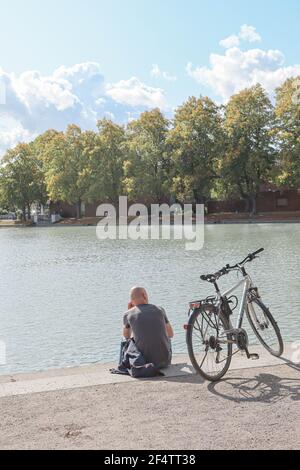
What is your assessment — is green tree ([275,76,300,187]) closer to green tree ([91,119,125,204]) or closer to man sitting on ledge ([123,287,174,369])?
green tree ([91,119,125,204])

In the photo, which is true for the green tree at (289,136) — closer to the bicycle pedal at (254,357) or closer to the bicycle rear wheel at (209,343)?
the bicycle pedal at (254,357)

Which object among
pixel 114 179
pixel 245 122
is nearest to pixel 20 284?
pixel 245 122

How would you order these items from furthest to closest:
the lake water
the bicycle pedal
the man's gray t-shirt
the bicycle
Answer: the lake water < the bicycle pedal < the man's gray t-shirt < the bicycle

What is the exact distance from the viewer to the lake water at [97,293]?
10539 millimetres

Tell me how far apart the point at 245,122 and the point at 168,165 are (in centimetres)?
1237

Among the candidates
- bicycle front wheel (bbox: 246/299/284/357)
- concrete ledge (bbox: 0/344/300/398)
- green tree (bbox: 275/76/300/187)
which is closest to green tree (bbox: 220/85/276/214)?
green tree (bbox: 275/76/300/187)

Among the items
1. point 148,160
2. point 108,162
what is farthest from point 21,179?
point 148,160

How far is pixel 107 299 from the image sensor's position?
51.5 ft

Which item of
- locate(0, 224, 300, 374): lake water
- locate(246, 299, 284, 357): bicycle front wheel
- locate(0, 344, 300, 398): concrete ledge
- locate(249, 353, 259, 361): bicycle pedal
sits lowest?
locate(0, 224, 300, 374): lake water

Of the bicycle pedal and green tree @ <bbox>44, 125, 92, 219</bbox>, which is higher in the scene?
green tree @ <bbox>44, 125, 92, 219</bbox>

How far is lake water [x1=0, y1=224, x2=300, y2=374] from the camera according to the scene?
1054 cm

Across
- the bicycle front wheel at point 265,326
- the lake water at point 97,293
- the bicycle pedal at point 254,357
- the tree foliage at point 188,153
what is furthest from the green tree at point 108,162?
the bicycle pedal at point 254,357

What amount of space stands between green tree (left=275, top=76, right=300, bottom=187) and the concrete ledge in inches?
2152
